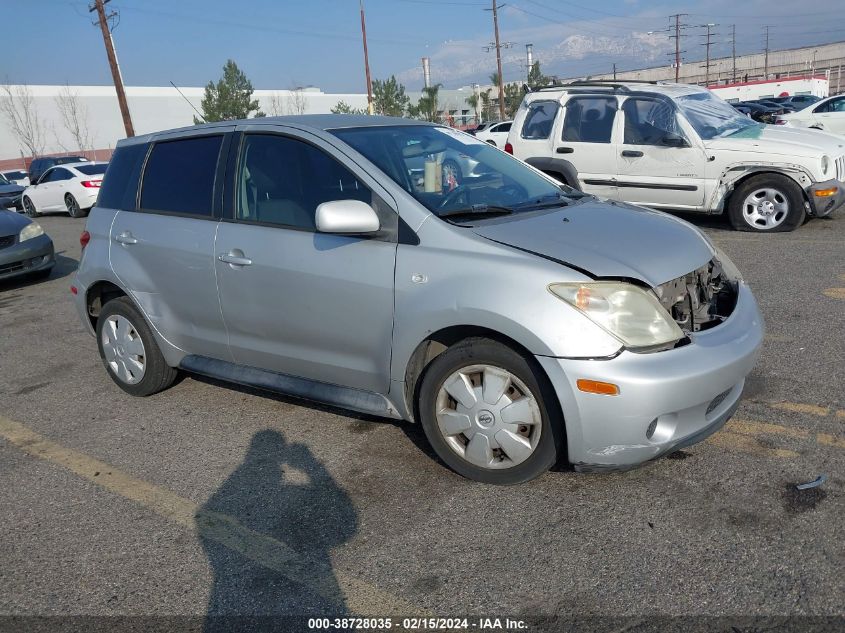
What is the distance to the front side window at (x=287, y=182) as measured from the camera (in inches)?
151

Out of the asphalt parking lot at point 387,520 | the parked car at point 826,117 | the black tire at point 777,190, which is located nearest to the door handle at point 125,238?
the asphalt parking lot at point 387,520

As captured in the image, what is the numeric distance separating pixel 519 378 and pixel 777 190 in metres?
7.12

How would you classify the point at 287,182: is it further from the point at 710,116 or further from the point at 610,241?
the point at 710,116

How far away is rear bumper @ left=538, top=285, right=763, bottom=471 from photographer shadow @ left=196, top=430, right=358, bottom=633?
3.63 feet

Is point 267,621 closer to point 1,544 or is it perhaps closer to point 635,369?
point 1,544

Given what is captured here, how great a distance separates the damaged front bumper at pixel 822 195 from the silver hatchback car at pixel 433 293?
5.50 metres

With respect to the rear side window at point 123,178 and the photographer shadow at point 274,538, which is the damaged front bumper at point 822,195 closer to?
the photographer shadow at point 274,538

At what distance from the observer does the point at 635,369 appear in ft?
9.73

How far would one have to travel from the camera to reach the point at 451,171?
405 cm

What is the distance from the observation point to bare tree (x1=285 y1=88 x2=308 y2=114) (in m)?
70.4

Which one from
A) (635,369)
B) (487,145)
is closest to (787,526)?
(635,369)

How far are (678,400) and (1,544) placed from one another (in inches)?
120

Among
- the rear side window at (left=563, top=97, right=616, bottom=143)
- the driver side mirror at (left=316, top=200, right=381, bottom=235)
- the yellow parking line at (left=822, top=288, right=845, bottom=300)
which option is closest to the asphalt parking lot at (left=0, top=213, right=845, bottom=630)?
the driver side mirror at (left=316, top=200, right=381, bottom=235)

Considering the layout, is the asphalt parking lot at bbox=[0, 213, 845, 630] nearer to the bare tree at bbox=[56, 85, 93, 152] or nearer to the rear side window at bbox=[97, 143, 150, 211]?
the rear side window at bbox=[97, 143, 150, 211]
